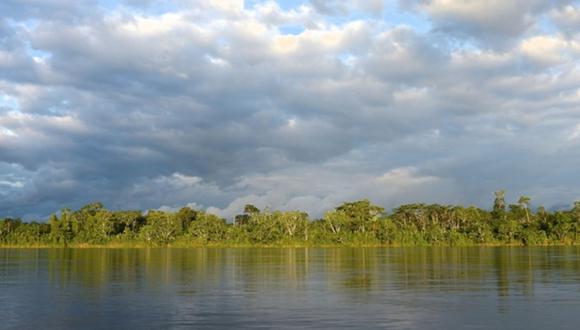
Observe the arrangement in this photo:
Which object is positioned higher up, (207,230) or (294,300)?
(207,230)

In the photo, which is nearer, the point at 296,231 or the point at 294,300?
the point at 294,300

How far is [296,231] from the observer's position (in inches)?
6865

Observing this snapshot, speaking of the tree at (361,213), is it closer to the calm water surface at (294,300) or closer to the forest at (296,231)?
the forest at (296,231)

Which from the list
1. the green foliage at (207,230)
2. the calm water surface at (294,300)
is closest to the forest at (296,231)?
the green foliage at (207,230)

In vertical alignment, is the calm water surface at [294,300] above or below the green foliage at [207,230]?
below

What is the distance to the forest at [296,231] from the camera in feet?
557

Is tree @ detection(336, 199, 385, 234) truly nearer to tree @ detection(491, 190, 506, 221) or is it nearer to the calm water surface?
tree @ detection(491, 190, 506, 221)

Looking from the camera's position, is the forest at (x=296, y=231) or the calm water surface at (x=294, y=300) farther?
the forest at (x=296, y=231)

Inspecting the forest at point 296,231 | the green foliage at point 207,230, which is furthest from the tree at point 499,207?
the green foliage at point 207,230

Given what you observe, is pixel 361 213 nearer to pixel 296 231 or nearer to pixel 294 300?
pixel 296 231

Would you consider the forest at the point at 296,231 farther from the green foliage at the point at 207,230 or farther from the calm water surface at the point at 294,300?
the calm water surface at the point at 294,300

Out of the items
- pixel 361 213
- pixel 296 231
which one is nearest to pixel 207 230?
pixel 296 231

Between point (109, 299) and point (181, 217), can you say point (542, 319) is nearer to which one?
point (109, 299)

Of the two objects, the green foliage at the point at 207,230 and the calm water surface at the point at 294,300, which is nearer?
the calm water surface at the point at 294,300
